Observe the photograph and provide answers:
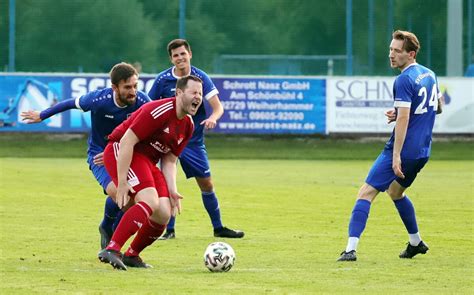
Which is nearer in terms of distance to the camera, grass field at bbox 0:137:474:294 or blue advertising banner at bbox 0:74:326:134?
grass field at bbox 0:137:474:294

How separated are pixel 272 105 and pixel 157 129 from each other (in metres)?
20.5

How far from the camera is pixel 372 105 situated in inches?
1191

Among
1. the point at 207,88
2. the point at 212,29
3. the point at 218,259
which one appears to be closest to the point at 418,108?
the point at 218,259

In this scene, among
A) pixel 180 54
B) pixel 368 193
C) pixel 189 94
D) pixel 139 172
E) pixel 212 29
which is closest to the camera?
pixel 189 94

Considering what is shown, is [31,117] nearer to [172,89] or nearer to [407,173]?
[172,89]

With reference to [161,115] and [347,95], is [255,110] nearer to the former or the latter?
[347,95]

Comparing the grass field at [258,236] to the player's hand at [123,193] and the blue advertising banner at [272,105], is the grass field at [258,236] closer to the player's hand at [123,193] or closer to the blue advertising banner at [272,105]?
the player's hand at [123,193]

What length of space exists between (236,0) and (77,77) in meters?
9.63

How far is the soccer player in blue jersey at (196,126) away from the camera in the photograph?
13188 mm

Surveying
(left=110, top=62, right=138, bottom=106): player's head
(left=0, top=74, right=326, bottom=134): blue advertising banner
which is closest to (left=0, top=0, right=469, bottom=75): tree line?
(left=0, top=74, right=326, bottom=134): blue advertising banner

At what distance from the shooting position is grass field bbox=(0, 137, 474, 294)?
938 centimetres

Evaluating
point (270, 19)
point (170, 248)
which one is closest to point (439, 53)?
point (270, 19)

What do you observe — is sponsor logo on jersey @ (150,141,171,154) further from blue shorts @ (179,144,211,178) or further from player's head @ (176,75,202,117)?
blue shorts @ (179,144,211,178)

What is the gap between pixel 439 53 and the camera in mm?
37031
